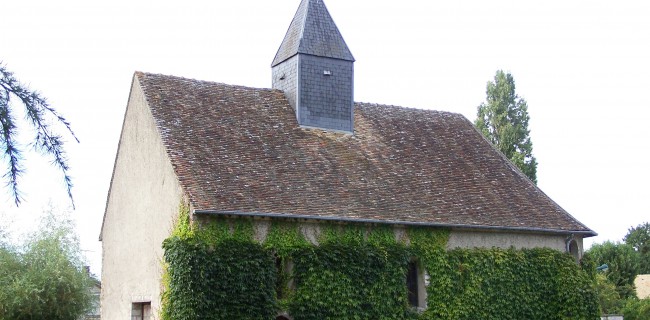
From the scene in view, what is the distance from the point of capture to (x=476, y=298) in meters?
23.5

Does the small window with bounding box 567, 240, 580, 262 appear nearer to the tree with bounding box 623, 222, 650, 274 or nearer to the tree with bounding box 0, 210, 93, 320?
the tree with bounding box 0, 210, 93, 320

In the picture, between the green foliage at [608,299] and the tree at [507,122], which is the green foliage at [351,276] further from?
the green foliage at [608,299]

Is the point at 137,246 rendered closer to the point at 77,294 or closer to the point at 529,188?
the point at 77,294

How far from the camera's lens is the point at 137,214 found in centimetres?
2366

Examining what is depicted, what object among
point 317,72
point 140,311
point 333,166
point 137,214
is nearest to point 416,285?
point 333,166

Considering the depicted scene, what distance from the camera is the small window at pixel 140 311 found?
73.3 ft

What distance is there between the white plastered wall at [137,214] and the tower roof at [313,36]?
17.8ft

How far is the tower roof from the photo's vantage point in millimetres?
26453

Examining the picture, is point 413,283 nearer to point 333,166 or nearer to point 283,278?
point 333,166

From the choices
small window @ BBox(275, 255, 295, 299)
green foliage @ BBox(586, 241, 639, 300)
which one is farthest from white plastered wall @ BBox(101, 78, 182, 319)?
green foliage @ BBox(586, 241, 639, 300)

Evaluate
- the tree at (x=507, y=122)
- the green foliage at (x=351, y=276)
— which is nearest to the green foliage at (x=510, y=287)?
the green foliage at (x=351, y=276)

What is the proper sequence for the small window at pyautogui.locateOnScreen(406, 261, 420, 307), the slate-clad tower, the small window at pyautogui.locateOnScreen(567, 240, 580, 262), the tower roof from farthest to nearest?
1. the tower roof
2. the small window at pyautogui.locateOnScreen(567, 240, 580, 262)
3. the slate-clad tower
4. the small window at pyautogui.locateOnScreen(406, 261, 420, 307)

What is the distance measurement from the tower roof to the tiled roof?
5.55ft

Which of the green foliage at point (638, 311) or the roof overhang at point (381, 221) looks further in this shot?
the green foliage at point (638, 311)
